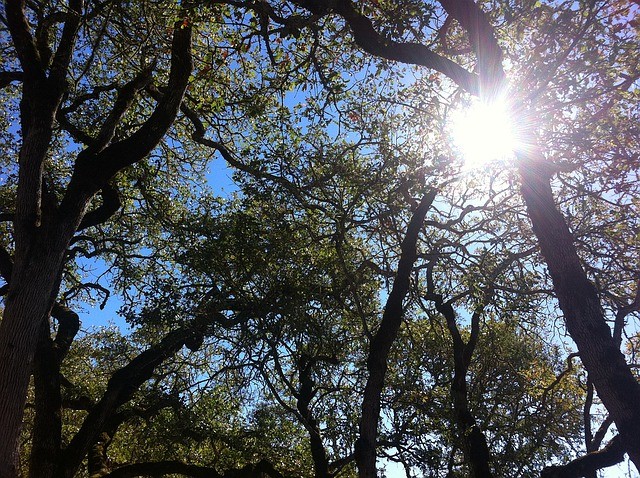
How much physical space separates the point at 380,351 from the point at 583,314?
139 inches

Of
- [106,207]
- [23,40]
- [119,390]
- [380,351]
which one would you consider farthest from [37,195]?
[380,351]

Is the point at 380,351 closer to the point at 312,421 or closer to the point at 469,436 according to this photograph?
the point at 469,436

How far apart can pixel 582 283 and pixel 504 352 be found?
762cm

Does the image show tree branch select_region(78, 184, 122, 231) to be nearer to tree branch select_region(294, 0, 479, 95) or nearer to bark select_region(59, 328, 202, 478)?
bark select_region(59, 328, 202, 478)

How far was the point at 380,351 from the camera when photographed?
8023mm

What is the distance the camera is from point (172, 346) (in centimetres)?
909

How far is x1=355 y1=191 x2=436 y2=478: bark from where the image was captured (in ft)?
23.5

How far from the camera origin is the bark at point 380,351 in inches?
281

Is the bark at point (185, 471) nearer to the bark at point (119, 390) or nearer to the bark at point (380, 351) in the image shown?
the bark at point (119, 390)

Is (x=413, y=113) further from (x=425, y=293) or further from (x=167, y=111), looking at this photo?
(x=167, y=111)

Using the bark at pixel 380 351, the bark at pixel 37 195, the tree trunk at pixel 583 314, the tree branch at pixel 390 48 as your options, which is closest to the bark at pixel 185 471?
the bark at pixel 380 351

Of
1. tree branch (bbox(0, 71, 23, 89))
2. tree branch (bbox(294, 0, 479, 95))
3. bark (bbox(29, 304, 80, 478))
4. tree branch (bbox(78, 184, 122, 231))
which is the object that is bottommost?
bark (bbox(29, 304, 80, 478))

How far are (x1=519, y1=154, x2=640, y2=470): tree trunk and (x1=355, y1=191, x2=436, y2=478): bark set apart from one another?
9.79 ft

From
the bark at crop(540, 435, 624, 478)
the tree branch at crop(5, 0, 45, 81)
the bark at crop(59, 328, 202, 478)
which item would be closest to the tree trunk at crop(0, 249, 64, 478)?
the bark at crop(59, 328, 202, 478)
